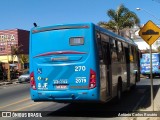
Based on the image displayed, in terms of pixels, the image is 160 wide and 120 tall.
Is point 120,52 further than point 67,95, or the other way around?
point 120,52

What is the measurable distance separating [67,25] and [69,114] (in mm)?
3034

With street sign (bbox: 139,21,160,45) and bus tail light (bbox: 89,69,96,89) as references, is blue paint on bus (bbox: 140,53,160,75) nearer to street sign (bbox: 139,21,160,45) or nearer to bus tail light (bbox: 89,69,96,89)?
street sign (bbox: 139,21,160,45)

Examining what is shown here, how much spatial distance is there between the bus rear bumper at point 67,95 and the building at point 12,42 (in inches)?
2166

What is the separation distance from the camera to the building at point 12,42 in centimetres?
6738

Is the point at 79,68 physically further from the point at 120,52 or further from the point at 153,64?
the point at 153,64

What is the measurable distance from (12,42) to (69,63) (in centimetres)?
5877

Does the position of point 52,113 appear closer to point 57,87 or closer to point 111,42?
point 57,87

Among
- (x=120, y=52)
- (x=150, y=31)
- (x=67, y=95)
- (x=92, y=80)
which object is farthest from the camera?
(x=120, y=52)

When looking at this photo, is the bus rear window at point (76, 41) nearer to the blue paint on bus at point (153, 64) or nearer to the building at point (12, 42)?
the blue paint on bus at point (153, 64)

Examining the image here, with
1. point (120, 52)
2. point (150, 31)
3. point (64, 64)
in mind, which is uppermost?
point (150, 31)

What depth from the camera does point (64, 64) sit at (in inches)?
448

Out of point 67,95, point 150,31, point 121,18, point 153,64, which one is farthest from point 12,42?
point 67,95

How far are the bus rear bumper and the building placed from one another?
5502 cm

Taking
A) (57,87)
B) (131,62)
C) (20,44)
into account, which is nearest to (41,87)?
(57,87)
